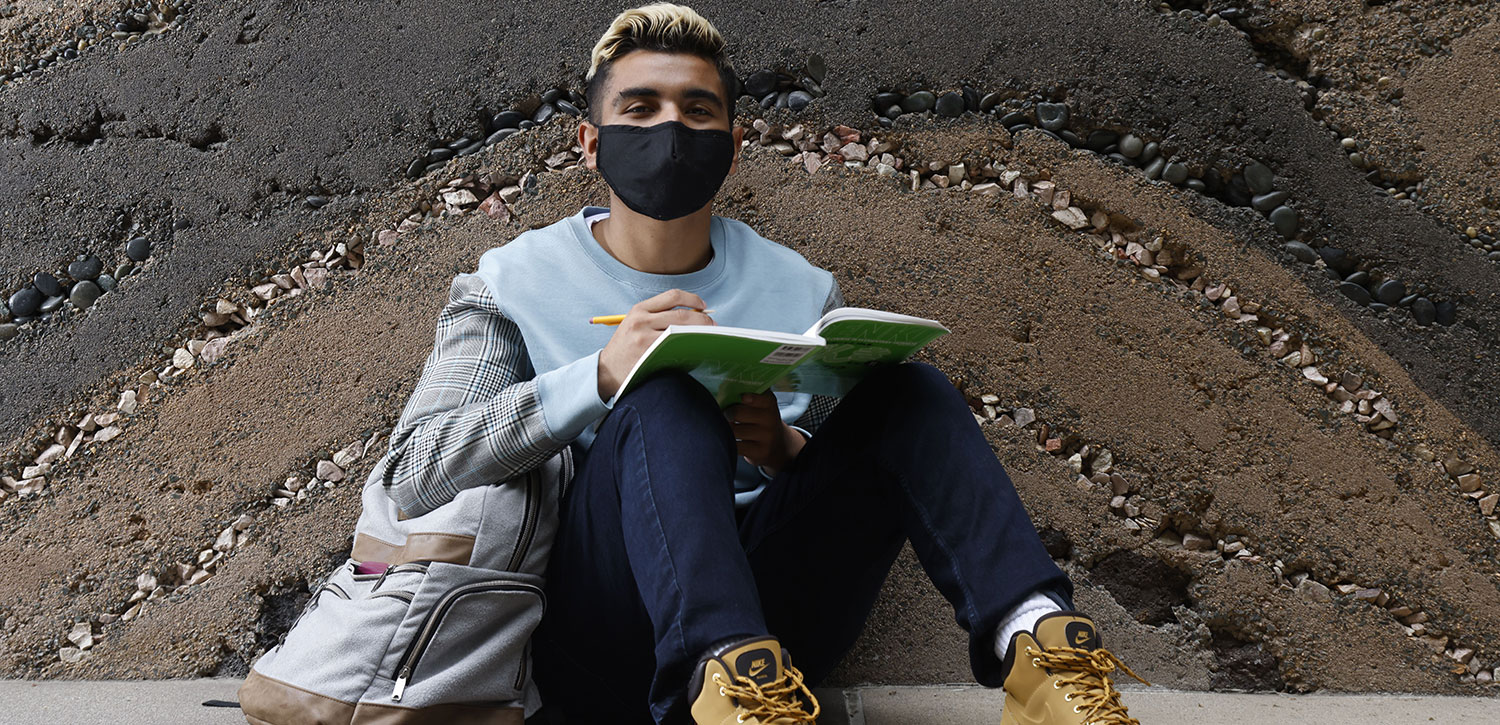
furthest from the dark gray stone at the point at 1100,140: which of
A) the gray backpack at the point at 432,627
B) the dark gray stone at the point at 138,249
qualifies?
the dark gray stone at the point at 138,249

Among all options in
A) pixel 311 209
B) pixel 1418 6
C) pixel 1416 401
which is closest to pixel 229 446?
pixel 311 209

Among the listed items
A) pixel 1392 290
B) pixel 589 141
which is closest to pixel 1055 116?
pixel 1392 290

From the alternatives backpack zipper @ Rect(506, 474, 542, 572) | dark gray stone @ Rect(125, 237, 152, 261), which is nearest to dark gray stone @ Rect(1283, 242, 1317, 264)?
backpack zipper @ Rect(506, 474, 542, 572)

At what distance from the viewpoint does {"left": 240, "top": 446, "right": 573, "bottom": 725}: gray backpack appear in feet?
4.20

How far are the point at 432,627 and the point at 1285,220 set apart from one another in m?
1.88

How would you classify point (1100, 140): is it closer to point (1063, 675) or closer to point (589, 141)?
point (589, 141)

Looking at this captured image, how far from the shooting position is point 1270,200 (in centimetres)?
205

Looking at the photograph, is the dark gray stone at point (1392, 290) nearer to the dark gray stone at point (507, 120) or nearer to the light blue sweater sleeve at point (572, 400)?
the light blue sweater sleeve at point (572, 400)

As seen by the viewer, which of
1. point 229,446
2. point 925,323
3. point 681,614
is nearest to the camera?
point 681,614

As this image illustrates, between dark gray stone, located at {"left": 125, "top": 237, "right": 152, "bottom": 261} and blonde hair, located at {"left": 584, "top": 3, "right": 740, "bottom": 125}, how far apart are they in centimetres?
119

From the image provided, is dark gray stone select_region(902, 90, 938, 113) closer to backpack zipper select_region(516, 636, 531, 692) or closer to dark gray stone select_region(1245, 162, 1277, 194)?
dark gray stone select_region(1245, 162, 1277, 194)

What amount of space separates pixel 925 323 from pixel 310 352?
58.5 inches

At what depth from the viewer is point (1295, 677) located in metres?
1.93

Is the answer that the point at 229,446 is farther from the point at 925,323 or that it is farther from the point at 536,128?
the point at 925,323
